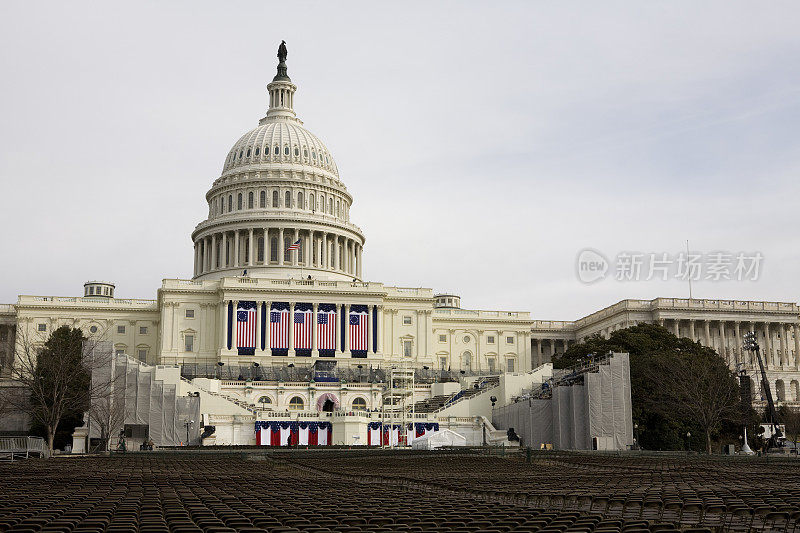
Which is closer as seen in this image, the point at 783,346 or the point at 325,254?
the point at 783,346

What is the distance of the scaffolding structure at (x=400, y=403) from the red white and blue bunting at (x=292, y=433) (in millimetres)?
5678

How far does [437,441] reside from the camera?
7462cm

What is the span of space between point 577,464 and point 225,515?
32428mm

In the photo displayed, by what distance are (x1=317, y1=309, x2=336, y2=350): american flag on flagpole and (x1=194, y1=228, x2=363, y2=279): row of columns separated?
15892mm

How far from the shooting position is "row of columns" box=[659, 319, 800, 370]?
137375 mm

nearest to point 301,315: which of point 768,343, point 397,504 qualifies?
point 768,343

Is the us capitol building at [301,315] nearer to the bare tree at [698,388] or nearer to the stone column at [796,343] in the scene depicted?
the stone column at [796,343]

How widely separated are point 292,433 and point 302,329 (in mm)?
36496

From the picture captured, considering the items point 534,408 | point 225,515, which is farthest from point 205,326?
point 225,515

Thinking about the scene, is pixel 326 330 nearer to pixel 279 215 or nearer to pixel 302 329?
pixel 302 329

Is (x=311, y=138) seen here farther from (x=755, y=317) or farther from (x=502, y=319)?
(x=755, y=317)

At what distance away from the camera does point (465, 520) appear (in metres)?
15.7

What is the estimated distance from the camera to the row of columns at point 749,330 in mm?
137375

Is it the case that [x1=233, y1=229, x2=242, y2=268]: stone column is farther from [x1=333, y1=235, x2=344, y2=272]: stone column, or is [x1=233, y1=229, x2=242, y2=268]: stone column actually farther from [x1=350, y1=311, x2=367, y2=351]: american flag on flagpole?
[x1=350, y1=311, x2=367, y2=351]: american flag on flagpole
